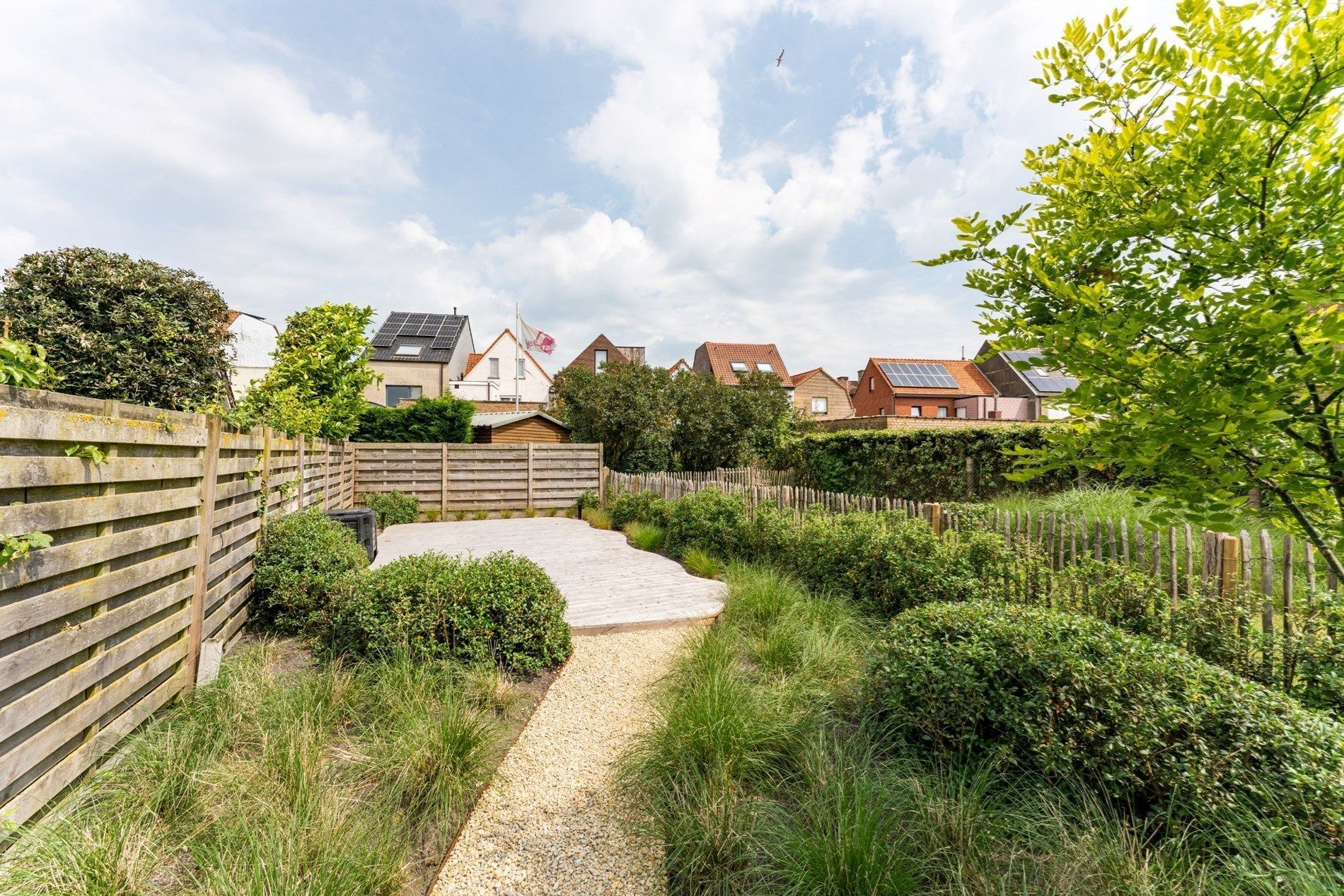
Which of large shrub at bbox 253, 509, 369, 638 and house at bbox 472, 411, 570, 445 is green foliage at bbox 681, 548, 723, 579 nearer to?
large shrub at bbox 253, 509, 369, 638

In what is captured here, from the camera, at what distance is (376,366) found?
1318 inches

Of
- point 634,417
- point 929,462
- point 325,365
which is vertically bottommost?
point 929,462

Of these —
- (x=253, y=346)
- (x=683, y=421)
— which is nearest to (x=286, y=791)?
(x=683, y=421)

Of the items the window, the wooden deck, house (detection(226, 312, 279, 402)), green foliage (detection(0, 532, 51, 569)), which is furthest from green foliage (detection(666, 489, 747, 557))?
the window

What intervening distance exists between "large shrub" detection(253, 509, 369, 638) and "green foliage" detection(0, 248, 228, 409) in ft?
14.7

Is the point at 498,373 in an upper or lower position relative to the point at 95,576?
upper

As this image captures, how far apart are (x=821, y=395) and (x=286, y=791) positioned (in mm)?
43586

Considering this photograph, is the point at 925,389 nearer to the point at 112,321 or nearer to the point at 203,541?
Answer: the point at 112,321

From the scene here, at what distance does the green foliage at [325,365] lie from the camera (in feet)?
32.2

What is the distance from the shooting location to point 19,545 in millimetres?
2045

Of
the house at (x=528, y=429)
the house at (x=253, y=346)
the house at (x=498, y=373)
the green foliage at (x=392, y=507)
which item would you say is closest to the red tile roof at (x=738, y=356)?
the house at (x=498, y=373)

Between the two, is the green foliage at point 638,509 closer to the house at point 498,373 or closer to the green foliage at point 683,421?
the green foliage at point 683,421

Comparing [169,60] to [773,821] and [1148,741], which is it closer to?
[773,821]

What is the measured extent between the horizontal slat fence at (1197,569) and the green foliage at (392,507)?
11561 mm
